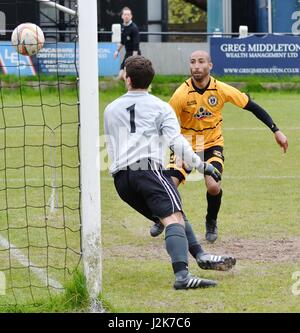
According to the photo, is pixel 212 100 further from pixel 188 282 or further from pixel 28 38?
pixel 188 282

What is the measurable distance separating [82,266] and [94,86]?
132cm

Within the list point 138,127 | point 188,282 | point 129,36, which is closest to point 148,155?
point 138,127

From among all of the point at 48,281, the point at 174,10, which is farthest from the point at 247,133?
the point at 174,10

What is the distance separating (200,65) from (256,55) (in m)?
16.0

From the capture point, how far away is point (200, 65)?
9.58 metres

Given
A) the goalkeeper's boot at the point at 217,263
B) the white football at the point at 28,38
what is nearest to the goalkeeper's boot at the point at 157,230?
the goalkeeper's boot at the point at 217,263

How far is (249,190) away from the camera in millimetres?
12633

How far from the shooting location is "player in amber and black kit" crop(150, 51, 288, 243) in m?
9.59

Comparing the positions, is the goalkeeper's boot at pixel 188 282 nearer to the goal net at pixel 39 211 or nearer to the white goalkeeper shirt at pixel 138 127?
the goal net at pixel 39 211

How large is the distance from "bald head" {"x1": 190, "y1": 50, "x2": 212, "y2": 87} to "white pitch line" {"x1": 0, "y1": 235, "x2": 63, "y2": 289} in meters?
2.39

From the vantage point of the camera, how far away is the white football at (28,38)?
9.90m

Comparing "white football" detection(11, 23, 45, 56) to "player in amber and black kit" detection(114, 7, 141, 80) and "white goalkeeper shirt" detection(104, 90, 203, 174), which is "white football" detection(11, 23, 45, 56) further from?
"player in amber and black kit" detection(114, 7, 141, 80)

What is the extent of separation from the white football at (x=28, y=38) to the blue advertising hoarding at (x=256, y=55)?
15.0 m
